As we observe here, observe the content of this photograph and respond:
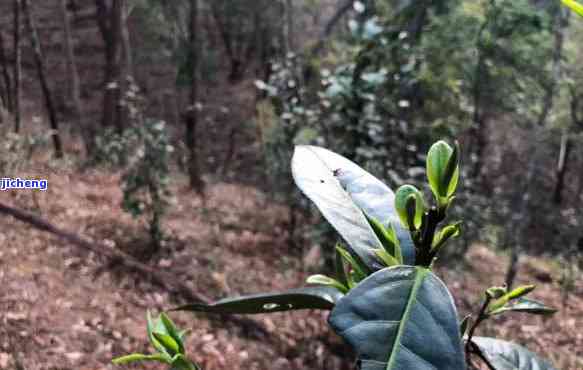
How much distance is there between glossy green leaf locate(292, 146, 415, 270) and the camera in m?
0.70

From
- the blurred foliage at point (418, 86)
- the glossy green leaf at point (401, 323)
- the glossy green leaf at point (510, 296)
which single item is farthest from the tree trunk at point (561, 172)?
the glossy green leaf at point (401, 323)

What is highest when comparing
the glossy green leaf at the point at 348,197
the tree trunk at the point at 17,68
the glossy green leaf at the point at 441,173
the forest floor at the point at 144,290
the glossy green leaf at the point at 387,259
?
the tree trunk at the point at 17,68

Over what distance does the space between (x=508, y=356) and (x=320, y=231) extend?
3105 millimetres

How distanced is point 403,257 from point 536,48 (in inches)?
321

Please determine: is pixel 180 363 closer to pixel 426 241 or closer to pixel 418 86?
pixel 426 241

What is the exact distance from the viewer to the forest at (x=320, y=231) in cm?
65

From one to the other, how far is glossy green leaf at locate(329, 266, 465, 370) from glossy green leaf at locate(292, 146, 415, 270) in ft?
0.29

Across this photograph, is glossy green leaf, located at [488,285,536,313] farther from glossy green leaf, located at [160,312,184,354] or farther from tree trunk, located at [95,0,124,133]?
tree trunk, located at [95,0,124,133]

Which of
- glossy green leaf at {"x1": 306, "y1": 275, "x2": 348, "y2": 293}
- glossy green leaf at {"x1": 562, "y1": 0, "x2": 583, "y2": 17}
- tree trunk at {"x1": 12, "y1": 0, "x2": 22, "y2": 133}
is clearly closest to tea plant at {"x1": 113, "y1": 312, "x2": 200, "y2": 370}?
glossy green leaf at {"x1": 306, "y1": 275, "x2": 348, "y2": 293}

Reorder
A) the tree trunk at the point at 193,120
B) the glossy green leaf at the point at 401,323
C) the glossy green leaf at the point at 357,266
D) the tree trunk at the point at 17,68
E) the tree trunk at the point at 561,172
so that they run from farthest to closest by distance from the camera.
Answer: the tree trunk at the point at 561,172
the tree trunk at the point at 193,120
the tree trunk at the point at 17,68
the glossy green leaf at the point at 357,266
the glossy green leaf at the point at 401,323

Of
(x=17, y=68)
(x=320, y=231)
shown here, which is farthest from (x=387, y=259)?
(x=17, y=68)

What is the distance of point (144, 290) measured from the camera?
3.67 meters

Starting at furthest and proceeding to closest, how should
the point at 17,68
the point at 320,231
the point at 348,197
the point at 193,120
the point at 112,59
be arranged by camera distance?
the point at 112,59 → the point at 193,120 → the point at 17,68 → the point at 320,231 → the point at 348,197

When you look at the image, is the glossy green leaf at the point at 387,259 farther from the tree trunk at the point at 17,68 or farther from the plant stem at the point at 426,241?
the tree trunk at the point at 17,68
